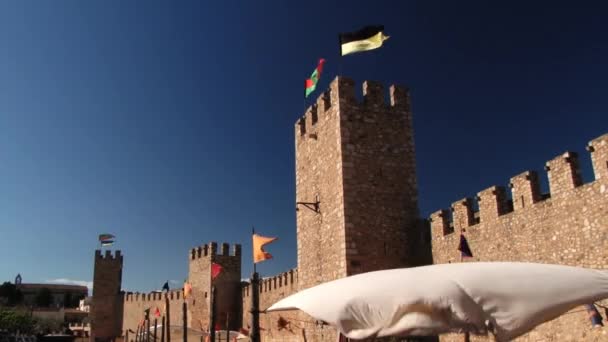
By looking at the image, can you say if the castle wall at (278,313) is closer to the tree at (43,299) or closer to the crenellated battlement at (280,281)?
the crenellated battlement at (280,281)

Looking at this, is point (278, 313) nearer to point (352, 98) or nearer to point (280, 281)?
point (280, 281)

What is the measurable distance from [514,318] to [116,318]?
1438 inches

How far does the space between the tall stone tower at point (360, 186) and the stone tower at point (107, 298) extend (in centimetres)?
2625

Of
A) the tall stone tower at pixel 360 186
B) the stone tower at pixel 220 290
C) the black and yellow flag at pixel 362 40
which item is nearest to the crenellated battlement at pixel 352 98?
the tall stone tower at pixel 360 186

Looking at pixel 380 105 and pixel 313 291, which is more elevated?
pixel 380 105

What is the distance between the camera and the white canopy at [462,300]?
3.99 metres

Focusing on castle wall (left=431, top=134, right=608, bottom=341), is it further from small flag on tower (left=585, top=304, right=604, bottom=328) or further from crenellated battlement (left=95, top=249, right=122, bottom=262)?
crenellated battlement (left=95, top=249, right=122, bottom=262)

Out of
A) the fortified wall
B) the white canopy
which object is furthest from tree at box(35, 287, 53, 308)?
the white canopy

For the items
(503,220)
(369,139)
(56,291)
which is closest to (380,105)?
(369,139)

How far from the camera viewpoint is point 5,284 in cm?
7619

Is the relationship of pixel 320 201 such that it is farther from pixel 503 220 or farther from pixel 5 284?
pixel 5 284

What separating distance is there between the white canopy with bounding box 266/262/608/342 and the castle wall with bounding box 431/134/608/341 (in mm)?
3969

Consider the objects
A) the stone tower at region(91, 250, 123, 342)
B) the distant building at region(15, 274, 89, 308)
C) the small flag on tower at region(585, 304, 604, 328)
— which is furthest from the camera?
the distant building at region(15, 274, 89, 308)

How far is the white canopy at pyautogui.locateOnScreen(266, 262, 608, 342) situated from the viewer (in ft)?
13.1
